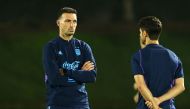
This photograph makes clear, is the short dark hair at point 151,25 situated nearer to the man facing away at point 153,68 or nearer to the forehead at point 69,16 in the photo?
the man facing away at point 153,68

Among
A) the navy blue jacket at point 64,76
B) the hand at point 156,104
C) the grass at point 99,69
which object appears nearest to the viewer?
the hand at point 156,104

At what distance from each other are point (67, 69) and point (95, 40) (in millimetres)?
13674

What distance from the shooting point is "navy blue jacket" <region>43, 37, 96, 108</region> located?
275 inches

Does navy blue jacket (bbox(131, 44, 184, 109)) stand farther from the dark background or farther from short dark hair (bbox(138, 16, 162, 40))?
the dark background

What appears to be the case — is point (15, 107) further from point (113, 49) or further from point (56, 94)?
point (56, 94)

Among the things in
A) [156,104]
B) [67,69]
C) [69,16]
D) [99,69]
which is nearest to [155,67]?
[156,104]

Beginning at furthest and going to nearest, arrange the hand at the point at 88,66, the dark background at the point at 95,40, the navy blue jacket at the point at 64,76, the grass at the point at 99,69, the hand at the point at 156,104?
the dark background at the point at 95,40 → the grass at the point at 99,69 → the hand at the point at 88,66 → the navy blue jacket at the point at 64,76 → the hand at the point at 156,104

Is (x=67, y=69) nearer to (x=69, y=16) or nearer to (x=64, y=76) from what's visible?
(x=64, y=76)

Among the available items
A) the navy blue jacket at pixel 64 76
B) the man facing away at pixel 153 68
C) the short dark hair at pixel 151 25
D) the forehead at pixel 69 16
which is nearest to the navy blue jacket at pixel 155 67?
the man facing away at pixel 153 68

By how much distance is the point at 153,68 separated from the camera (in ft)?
19.8

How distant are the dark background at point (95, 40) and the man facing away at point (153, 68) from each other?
10162 mm

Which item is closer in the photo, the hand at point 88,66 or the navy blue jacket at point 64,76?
the navy blue jacket at point 64,76

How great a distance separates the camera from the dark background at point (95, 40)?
1816 cm

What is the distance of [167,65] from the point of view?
6051mm
